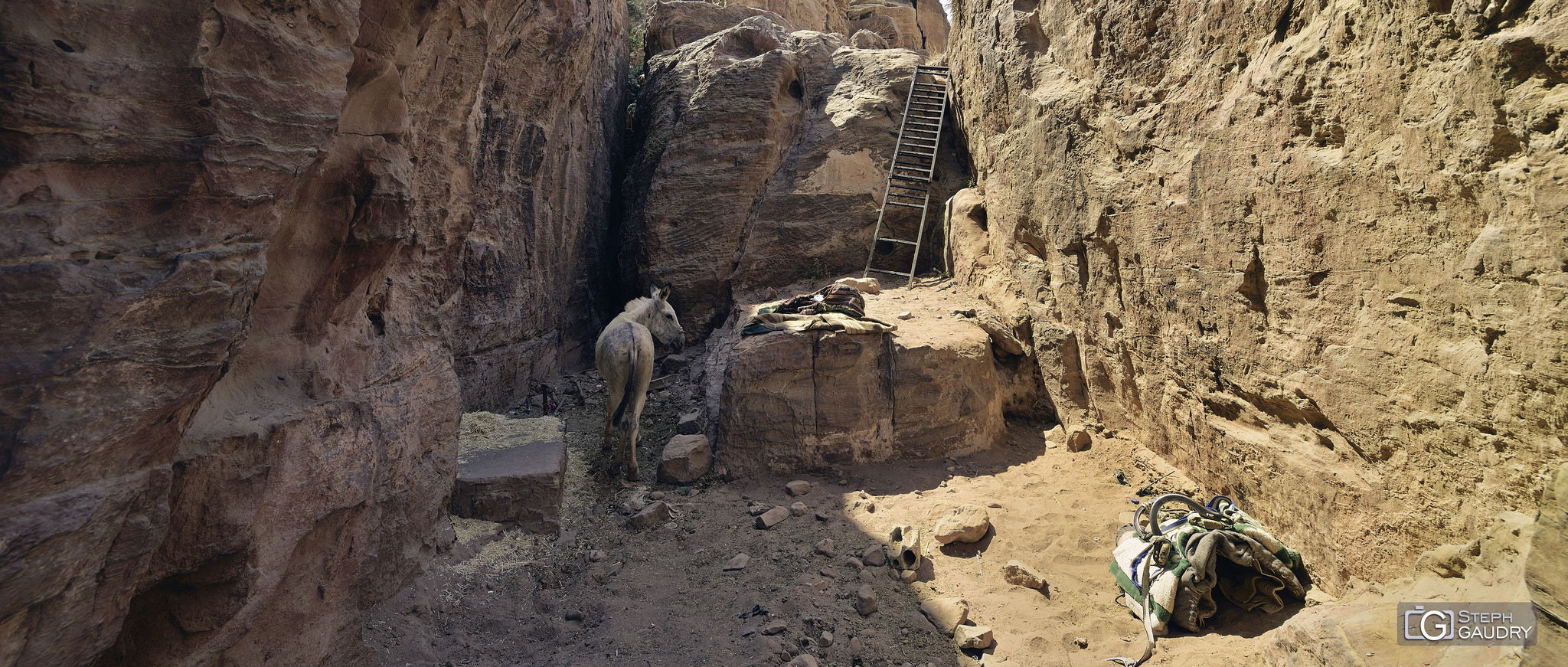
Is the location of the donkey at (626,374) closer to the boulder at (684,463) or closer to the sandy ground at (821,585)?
the boulder at (684,463)

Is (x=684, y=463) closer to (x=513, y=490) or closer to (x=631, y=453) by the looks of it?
(x=631, y=453)

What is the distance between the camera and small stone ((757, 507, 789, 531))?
4707 mm

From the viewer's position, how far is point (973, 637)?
134 inches

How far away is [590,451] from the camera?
6.06m

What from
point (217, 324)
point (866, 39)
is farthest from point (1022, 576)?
point (866, 39)

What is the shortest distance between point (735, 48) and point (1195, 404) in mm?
7841

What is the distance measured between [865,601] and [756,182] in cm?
630

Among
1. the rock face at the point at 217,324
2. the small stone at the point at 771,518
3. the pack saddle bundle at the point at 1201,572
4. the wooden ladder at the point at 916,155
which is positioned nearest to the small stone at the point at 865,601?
the small stone at the point at 771,518

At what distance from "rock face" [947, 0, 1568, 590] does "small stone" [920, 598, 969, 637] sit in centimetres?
167

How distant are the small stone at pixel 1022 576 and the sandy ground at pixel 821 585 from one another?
0.06 meters

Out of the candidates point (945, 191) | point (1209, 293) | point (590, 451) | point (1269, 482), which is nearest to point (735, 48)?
point (945, 191)

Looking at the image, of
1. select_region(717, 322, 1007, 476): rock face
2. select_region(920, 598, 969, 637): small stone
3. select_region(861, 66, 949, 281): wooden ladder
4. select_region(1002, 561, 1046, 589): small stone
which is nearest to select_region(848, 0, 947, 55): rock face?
select_region(861, 66, 949, 281): wooden ladder

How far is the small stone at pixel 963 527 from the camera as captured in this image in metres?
4.25

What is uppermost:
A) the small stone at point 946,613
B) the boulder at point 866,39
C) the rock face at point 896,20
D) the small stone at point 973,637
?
the rock face at point 896,20
